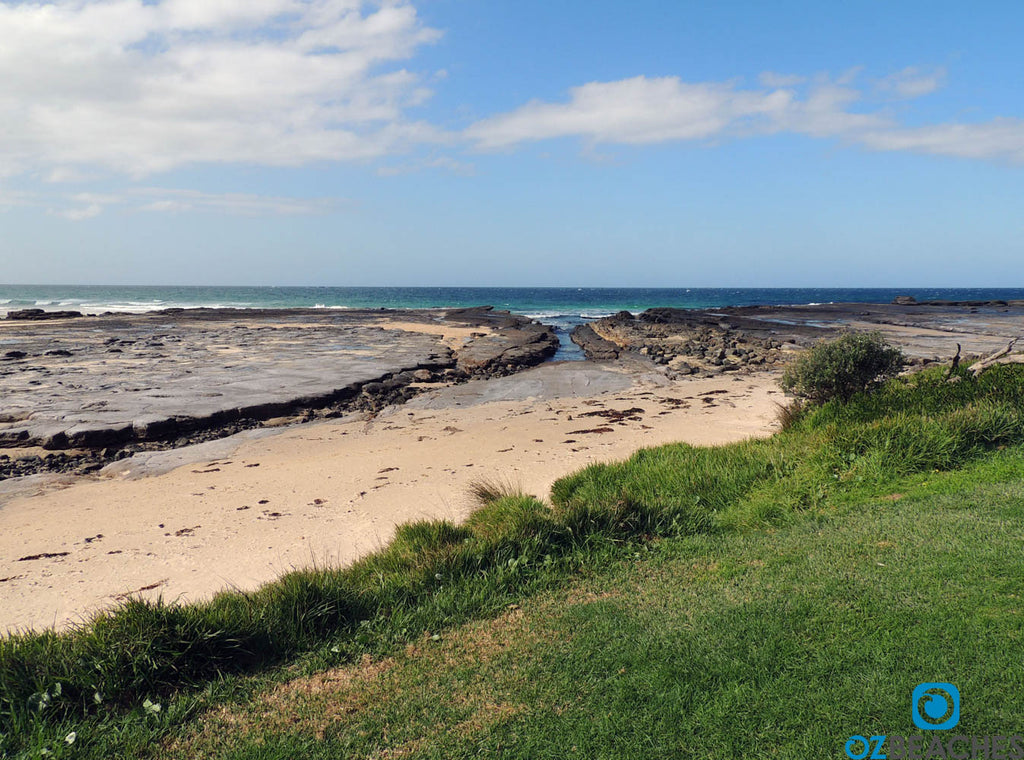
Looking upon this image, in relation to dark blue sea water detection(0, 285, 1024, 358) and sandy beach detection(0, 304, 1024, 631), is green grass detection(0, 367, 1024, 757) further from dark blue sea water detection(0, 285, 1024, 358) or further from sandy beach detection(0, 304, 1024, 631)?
dark blue sea water detection(0, 285, 1024, 358)

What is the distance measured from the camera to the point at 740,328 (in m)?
40.4

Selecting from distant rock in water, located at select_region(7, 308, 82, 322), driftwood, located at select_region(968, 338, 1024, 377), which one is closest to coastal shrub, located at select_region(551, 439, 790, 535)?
driftwood, located at select_region(968, 338, 1024, 377)

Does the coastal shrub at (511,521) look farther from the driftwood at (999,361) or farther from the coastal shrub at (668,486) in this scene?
the driftwood at (999,361)

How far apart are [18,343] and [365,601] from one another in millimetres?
35541

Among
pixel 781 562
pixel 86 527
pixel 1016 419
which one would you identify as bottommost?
pixel 86 527

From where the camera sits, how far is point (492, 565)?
231 inches

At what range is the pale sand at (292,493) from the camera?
22.4 ft

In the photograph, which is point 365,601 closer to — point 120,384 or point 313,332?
point 120,384

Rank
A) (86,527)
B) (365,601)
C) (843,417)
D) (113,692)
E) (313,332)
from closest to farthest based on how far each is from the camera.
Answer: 1. (113,692)
2. (365,601)
3. (86,527)
4. (843,417)
5. (313,332)

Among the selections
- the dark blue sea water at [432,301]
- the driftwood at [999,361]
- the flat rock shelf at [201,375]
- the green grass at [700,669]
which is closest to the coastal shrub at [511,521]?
the green grass at [700,669]

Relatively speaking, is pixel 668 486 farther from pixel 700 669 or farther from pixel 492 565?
pixel 700 669

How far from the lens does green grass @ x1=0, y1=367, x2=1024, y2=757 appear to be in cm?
407

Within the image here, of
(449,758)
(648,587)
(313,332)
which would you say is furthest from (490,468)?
(313,332)

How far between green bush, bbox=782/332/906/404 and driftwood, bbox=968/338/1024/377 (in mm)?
1375
